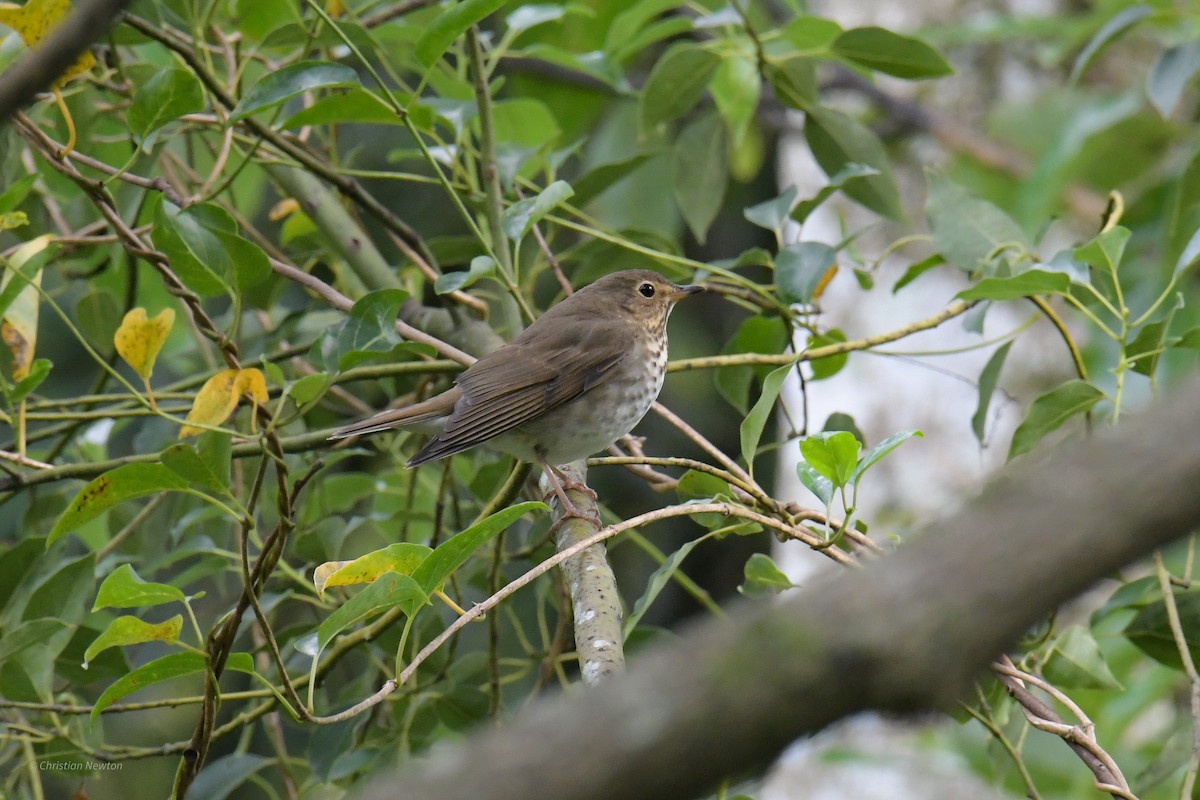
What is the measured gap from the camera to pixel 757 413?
2121 millimetres

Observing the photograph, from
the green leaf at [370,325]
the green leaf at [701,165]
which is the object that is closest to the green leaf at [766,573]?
the green leaf at [370,325]

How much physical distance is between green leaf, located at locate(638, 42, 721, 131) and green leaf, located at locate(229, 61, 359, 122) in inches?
36.2

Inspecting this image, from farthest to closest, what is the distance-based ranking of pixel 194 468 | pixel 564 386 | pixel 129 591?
pixel 564 386 → pixel 194 468 → pixel 129 591

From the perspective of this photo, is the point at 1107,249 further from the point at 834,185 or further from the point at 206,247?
the point at 206,247

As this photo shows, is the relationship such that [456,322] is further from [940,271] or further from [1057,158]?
[940,271]

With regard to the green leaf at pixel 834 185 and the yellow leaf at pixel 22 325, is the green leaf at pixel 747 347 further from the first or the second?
the yellow leaf at pixel 22 325

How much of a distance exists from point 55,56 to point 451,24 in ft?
5.15

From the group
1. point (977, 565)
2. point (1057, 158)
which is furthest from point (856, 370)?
point (977, 565)

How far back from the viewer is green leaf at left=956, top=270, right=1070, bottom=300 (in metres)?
2.26

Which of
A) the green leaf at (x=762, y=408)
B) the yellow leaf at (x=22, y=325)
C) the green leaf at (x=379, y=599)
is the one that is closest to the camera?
the green leaf at (x=379, y=599)

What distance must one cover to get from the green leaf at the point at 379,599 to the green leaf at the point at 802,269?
136 centimetres

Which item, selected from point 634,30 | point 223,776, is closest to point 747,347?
point 634,30

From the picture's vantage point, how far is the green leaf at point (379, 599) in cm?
172

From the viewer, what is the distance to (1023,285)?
2.30 metres
